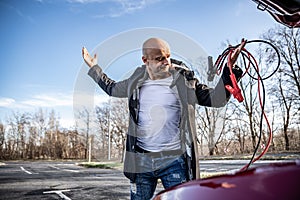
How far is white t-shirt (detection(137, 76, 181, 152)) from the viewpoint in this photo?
4.14 ft

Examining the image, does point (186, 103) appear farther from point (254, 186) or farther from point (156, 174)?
point (254, 186)

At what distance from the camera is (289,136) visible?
14.0 meters

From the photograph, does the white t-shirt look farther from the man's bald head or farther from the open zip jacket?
the man's bald head

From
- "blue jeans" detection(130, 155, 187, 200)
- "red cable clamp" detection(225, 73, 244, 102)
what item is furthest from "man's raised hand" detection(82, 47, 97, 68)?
"red cable clamp" detection(225, 73, 244, 102)

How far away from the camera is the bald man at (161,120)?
1.23m

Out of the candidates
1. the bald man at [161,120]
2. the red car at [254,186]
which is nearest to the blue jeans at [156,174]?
the bald man at [161,120]

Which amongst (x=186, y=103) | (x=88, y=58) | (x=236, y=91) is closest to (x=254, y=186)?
(x=236, y=91)

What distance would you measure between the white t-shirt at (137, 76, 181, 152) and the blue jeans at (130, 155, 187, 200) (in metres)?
0.05

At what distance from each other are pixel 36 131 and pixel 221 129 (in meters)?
13.3

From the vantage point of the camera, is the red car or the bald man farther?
the bald man

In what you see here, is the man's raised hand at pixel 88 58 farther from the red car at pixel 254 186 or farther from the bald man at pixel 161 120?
the red car at pixel 254 186

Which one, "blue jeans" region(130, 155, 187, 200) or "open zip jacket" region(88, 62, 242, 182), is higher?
"open zip jacket" region(88, 62, 242, 182)

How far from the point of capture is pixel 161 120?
1268 millimetres

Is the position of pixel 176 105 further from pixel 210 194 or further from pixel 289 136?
pixel 289 136
